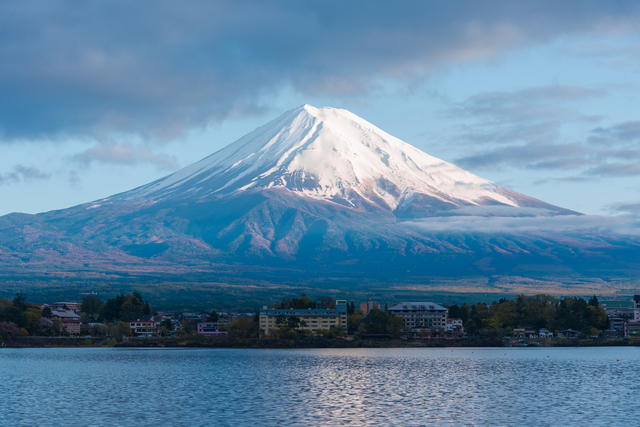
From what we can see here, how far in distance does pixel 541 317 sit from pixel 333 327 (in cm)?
3390

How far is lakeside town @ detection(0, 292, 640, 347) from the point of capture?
4254 inches

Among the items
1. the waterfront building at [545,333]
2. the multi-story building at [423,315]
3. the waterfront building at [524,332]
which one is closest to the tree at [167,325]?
the multi-story building at [423,315]

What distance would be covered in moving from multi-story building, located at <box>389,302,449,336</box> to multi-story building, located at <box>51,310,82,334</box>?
165ft

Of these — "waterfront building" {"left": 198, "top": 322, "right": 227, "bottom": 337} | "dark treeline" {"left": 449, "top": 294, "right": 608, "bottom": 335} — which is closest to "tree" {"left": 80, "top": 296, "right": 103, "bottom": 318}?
"waterfront building" {"left": 198, "top": 322, "right": 227, "bottom": 337}

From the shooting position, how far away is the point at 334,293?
617ft

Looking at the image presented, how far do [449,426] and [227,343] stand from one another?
255 ft

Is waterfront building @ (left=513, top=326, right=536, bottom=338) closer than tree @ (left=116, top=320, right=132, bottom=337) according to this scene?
No

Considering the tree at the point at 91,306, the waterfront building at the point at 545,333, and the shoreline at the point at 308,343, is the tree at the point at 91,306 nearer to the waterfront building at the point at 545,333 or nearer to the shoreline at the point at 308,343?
the shoreline at the point at 308,343

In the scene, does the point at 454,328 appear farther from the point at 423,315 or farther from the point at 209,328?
the point at 209,328

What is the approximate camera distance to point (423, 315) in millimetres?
124500

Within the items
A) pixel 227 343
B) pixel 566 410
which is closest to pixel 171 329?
pixel 227 343

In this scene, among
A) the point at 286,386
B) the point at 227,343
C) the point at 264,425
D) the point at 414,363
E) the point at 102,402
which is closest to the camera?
the point at 264,425

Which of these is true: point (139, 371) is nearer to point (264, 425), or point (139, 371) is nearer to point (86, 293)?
point (264, 425)

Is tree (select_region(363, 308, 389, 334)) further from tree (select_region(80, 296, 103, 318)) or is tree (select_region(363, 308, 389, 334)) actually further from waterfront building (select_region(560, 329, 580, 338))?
tree (select_region(80, 296, 103, 318))
